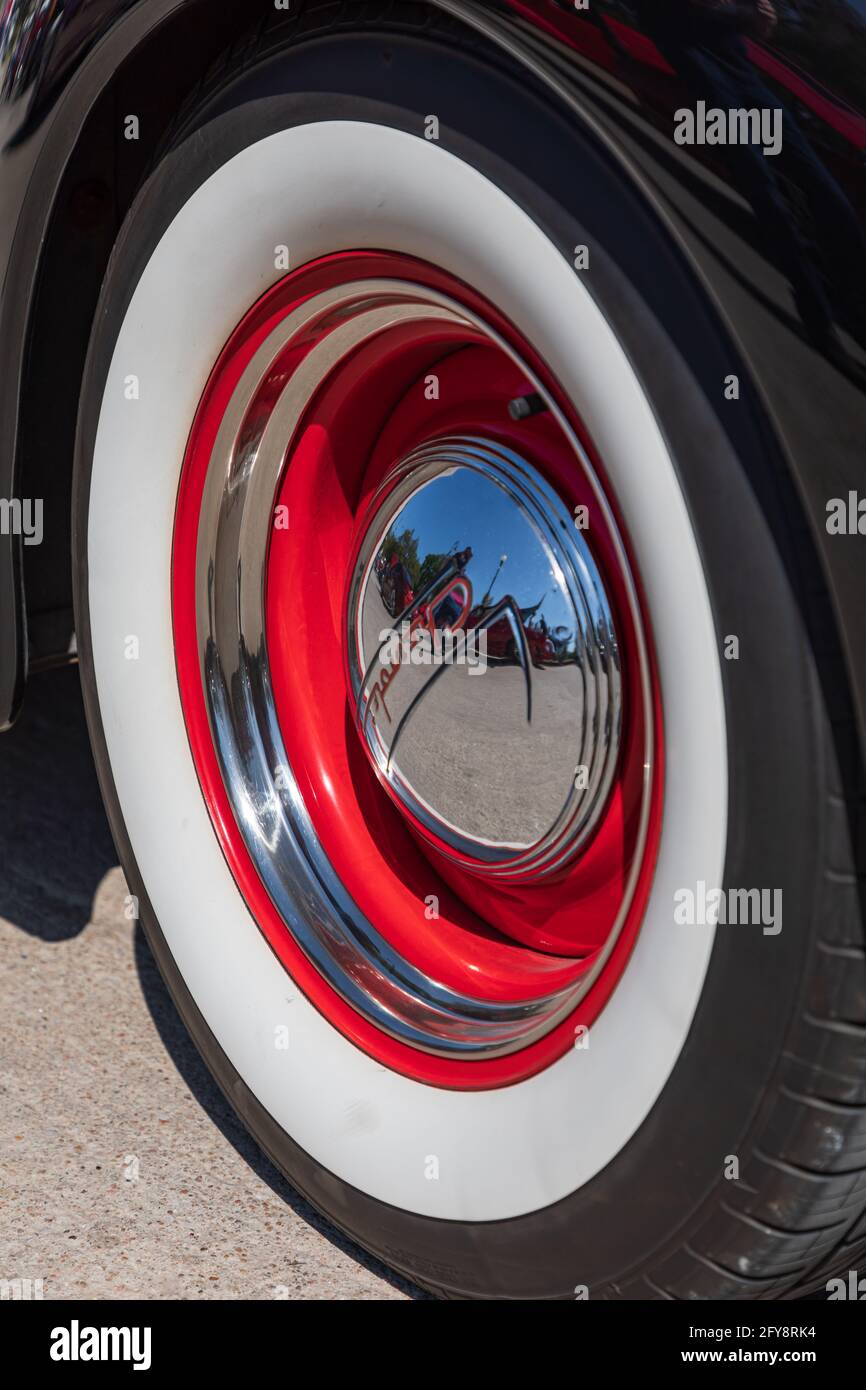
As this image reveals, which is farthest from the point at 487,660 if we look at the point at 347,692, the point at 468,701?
the point at 347,692

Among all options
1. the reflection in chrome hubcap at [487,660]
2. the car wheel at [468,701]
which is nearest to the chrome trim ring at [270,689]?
the car wheel at [468,701]

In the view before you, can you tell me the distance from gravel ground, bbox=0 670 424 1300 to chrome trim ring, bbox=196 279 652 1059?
10.8 inches

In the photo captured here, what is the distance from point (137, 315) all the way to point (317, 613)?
A: 1.40 feet

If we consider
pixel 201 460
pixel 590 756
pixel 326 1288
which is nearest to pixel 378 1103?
pixel 326 1288

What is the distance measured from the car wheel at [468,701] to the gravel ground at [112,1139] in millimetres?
89

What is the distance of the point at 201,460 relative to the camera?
1.54 m

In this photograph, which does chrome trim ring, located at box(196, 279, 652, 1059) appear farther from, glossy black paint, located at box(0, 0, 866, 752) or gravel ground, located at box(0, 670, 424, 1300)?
glossy black paint, located at box(0, 0, 866, 752)

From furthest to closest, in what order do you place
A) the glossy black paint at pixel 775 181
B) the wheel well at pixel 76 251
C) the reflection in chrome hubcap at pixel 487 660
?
1. the wheel well at pixel 76 251
2. the reflection in chrome hubcap at pixel 487 660
3. the glossy black paint at pixel 775 181

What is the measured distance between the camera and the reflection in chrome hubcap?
1168 millimetres

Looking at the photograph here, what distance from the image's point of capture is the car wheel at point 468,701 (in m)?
0.89

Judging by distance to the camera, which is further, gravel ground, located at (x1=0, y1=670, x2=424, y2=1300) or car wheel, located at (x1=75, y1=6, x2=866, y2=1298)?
gravel ground, located at (x1=0, y1=670, x2=424, y2=1300)

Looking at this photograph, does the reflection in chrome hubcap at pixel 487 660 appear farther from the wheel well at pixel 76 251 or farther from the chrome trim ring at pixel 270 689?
the wheel well at pixel 76 251

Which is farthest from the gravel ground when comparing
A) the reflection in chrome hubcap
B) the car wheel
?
the reflection in chrome hubcap

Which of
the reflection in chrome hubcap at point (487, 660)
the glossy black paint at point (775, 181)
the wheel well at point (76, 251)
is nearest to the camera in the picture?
the glossy black paint at point (775, 181)
